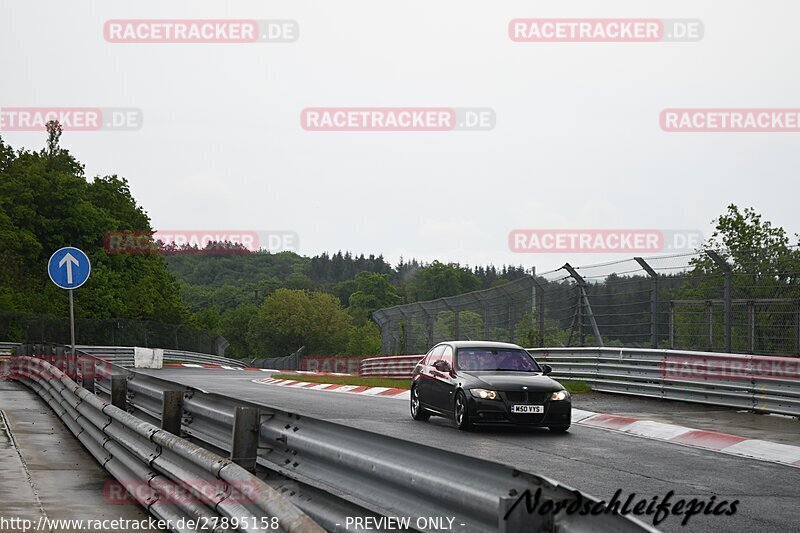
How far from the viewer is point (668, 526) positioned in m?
7.18

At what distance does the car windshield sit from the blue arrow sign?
6.39 m

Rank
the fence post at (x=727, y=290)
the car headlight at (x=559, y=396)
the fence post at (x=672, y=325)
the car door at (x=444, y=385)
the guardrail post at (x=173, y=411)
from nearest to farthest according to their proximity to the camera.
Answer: the guardrail post at (x=173, y=411), the car headlight at (x=559, y=396), the car door at (x=444, y=385), the fence post at (x=727, y=290), the fence post at (x=672, y=325)

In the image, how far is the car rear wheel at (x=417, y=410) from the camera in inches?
616

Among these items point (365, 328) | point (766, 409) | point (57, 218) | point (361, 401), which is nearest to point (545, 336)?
point (361, 401)

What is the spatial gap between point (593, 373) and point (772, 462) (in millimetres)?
9938

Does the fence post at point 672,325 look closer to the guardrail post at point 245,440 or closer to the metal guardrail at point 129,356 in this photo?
the guardrail post at point 245,440

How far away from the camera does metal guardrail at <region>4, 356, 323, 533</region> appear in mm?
5203

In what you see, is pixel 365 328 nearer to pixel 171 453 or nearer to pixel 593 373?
pixel 593 373

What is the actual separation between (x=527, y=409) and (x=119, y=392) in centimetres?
551

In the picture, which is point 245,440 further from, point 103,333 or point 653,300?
point 103,333

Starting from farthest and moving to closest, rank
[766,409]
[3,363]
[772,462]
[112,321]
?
[112,321]
[3,363]
[766,409]
[772,462]

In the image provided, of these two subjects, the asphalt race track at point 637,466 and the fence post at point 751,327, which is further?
the fence post at point 751,327

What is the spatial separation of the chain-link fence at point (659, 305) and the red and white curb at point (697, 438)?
8.66ft

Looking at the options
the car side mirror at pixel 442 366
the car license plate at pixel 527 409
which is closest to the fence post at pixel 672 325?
the car side mirror at pixel 442 366
